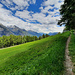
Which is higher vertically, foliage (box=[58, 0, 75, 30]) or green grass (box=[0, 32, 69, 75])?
foliage (box=[58, 0, 75, 30])

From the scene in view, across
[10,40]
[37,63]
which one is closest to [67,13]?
[37,63]

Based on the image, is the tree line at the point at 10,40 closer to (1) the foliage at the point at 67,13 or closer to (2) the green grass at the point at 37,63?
(2) the green grass at the point at 37,63

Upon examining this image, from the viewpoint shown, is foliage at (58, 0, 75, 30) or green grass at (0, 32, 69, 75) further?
foliage at (58, 0, 75, 30)

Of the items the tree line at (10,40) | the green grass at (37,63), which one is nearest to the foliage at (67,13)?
the green grass at (37,63)

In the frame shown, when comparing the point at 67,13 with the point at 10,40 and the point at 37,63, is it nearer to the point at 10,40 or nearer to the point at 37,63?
the point at 37,63

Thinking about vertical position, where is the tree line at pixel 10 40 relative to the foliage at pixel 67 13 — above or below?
below

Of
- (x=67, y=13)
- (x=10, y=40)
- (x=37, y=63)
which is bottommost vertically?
(x=10, y=40)

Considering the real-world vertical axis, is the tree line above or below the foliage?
below

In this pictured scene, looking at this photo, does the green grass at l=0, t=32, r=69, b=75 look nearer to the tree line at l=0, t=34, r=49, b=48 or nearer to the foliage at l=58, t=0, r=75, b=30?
the foliage at l=58, t=0, r=75, b=30

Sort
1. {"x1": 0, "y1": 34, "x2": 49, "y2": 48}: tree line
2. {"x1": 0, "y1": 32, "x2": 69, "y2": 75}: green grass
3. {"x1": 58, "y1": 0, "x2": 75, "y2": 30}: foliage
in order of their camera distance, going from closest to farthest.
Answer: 1. {"x1": 0, "y1": 32, "x2": 69, "y2": 75}: green grass
2. {"x1": 58, "y1": 0, "x2": 75, "y2": 30}: foliage
3. {"x1": 0, "y1": 34, "x2": 49, "y2": 48}: tree line

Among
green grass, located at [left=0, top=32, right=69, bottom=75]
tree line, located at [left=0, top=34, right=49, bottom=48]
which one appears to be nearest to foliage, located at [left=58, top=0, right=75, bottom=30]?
green grass, located at [left=0, top=32, right=69, bottom=75]

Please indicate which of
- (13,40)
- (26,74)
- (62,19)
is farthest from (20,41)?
(26,74)

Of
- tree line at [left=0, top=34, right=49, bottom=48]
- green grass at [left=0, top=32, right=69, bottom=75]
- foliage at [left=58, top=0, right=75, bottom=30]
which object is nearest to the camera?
green grass at [left=0, top=32, right=69, bottom=75]

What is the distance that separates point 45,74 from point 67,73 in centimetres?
231
